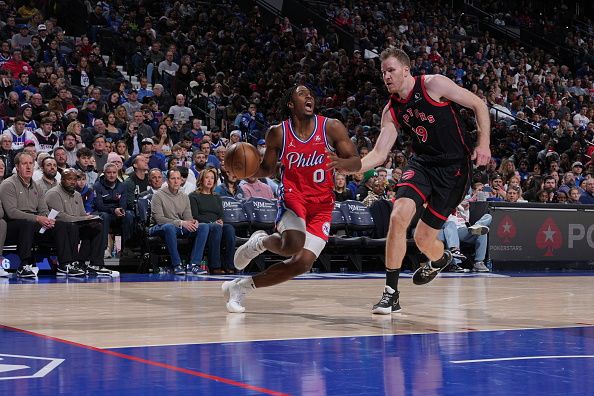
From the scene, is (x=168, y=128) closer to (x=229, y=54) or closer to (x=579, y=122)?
(x=229, y=54)

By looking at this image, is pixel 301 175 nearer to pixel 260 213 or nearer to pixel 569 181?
pixel 260 213

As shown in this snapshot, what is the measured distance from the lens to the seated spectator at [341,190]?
557 inches

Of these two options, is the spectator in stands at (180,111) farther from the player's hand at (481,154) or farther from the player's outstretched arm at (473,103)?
the player's hand at (481,154)

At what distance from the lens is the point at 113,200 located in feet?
41.0

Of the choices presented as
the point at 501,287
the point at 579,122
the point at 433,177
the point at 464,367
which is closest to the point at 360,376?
the point at 464,367

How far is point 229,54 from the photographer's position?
20578 millimetres

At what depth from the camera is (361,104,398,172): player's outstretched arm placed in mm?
7195

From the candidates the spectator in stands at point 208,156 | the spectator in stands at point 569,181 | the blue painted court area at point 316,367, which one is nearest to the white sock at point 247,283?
the blue painted court area at point 316,367

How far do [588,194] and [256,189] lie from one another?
6.61 meters

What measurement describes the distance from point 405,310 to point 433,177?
1179 mm

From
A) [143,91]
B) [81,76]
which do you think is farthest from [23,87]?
[143,91]

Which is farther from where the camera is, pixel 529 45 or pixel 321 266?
pixel 529 45

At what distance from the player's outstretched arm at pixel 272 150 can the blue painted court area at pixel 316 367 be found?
176 cm

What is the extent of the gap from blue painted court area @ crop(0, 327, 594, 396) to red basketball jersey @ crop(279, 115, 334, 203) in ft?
5.33
